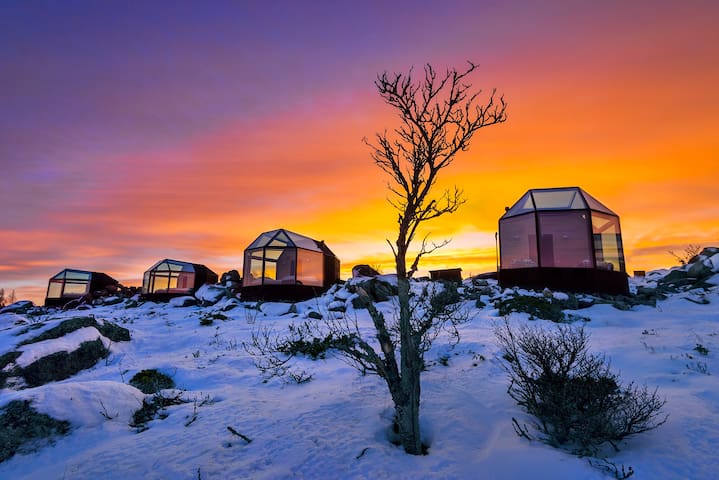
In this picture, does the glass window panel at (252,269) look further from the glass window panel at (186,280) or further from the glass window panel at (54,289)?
the glass window panel at (54,289)

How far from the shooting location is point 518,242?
57.2 feet

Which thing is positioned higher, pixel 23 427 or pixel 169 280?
pixel 169 280

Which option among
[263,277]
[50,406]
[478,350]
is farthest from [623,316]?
[263,277]

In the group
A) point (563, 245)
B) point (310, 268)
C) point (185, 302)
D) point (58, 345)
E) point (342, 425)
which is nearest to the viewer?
point (342, 425)

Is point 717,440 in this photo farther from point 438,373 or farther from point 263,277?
point 263,277

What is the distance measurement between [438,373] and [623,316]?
26.3 ft

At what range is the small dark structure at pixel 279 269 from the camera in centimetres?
2170

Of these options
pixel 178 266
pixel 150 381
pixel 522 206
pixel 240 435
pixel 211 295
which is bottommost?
pixel 150 381

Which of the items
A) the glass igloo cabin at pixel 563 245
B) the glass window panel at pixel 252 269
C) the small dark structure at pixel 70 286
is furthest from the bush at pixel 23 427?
the small dark structure at pixel 70 286

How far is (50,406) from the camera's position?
14.7ft

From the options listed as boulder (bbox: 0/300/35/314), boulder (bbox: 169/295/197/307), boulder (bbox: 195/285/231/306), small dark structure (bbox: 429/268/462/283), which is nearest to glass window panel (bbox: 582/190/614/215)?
small dark structure (bbox: 429/268/462/283)

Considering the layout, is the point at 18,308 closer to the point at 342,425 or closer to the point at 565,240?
the point at 342,425

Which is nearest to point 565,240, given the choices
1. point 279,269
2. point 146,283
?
point 279,269

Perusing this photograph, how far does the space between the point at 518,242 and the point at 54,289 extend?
39368mm
